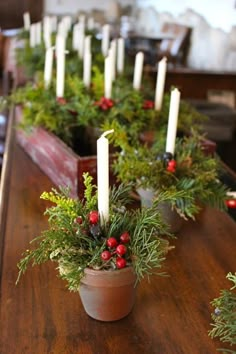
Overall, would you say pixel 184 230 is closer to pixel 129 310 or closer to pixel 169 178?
pixel 169 178

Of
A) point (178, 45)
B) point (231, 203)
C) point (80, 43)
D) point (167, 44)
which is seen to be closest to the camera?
point (231, 203)

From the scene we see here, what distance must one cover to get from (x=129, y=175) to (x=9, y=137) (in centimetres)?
71

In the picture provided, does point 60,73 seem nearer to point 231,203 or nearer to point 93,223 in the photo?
point 231,203

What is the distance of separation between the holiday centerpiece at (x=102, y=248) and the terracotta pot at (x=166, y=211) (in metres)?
0.21

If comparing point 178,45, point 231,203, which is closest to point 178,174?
point 231,203

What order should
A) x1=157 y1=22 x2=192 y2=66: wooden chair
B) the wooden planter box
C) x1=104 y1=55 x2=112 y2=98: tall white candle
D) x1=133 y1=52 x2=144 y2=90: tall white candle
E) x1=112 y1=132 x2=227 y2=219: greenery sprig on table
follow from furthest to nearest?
x1=157 y1=22 x2=192 y2=66: wooden chair, x1=133 y1=52 x2=144 y2=90: tall white candle, x1=104 y1=55 x2=112 y2=98: tall white candle, the wooden planter box, x1=112 y1=132 x2=227 y2=219: greenery sprig on table

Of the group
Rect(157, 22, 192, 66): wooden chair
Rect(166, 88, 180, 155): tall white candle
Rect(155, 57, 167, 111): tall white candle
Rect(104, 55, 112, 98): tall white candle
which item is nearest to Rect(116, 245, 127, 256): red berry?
Rect(166, 88, 180, 155): tall white candle

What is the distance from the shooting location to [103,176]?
69cm

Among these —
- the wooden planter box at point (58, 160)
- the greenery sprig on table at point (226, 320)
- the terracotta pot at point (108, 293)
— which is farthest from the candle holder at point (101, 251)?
the wooden planter box at point (58, 160)

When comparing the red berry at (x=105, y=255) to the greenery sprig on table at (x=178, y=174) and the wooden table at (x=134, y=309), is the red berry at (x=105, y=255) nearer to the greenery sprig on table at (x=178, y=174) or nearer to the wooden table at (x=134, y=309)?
the wooden table at (x=134, y=309)

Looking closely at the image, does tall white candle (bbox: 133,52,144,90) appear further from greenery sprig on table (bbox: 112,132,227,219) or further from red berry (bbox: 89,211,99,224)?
red berry (bbox: 89,211,99,224)

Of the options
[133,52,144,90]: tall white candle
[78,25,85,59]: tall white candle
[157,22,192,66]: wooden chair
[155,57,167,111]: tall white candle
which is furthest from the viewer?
[157,22,192,66]: wooden chair

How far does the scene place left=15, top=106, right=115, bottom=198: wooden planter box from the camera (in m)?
1.06

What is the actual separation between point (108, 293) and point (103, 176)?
7.0 inches
